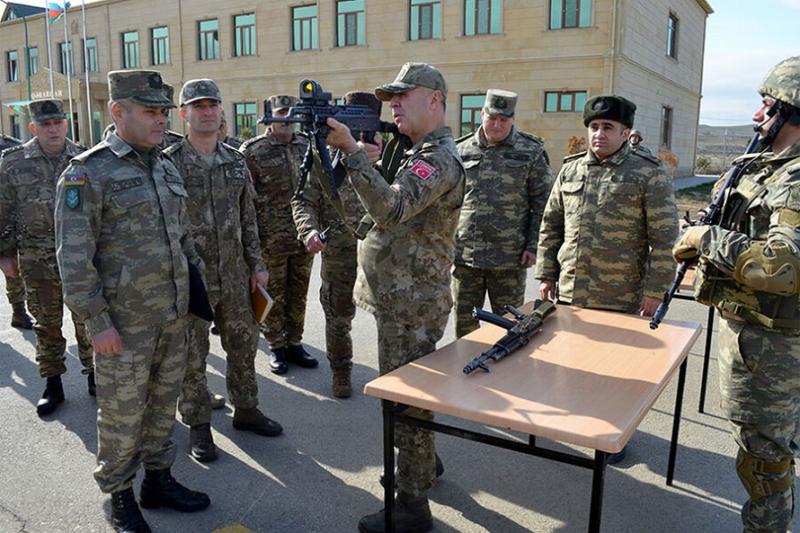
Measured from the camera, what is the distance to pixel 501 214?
4230 millimetres

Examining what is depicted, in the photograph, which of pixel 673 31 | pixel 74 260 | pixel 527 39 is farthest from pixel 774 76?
pixel 673 31

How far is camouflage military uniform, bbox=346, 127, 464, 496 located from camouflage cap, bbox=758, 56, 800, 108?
1261 millimetres

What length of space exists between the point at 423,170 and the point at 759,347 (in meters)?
1.51

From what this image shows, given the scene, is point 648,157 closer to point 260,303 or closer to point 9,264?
point 260,303

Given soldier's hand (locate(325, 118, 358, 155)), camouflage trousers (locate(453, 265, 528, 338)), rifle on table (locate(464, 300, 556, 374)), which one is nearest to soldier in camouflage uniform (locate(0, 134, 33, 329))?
camouflage trousers (locate(453, 265, 528, 338))

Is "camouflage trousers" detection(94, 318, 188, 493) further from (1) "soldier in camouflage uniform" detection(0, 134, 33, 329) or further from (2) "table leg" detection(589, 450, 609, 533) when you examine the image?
(1) "soldier in camouflage uniform" detection(0, 134, 33, 329)

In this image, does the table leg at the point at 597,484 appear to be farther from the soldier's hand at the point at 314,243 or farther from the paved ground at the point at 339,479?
the soldier's hand at the point at 314,243

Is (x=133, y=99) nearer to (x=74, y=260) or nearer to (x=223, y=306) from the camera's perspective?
(x=74, y=260)

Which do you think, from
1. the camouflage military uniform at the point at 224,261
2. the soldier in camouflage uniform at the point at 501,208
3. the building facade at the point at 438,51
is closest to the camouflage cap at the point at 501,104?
the soldier in camouflage uniform at the point at 501,208

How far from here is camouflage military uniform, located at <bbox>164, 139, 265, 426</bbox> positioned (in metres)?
3.58

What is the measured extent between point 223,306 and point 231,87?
79.7 feet

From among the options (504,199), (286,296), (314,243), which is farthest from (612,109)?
(286,296)

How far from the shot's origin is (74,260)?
2613mm

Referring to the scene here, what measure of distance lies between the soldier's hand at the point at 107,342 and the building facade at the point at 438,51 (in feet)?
60.8
